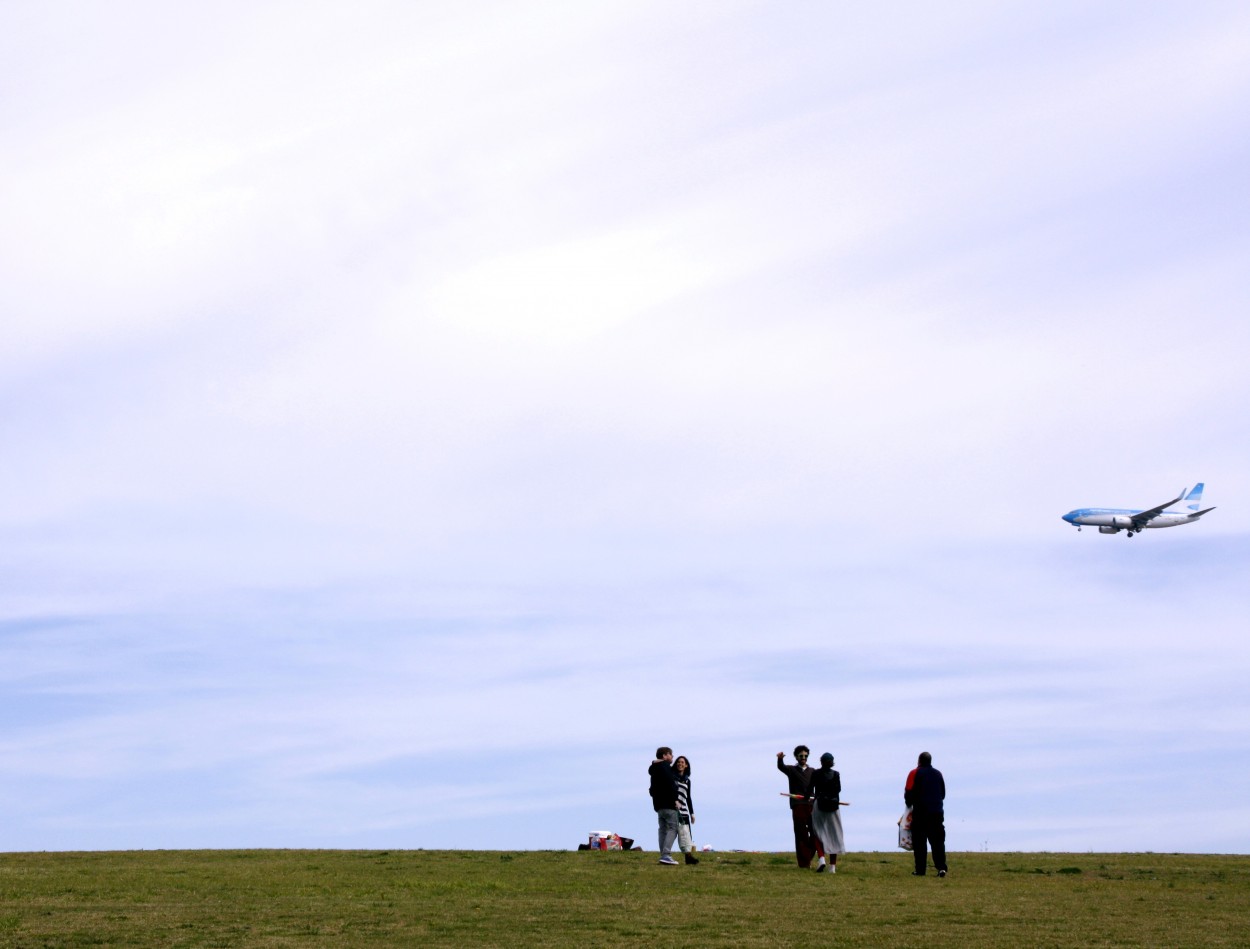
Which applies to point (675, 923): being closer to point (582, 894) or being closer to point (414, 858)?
point (582, 894)

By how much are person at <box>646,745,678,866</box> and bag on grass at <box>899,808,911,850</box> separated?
14.8 ft

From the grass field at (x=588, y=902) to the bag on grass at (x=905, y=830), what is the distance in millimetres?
728

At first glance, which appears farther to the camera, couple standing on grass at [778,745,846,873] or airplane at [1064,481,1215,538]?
airplane at [1064,481,1215,538]

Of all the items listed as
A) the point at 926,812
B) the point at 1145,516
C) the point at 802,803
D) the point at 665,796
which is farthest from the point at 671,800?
the point at 1145,516

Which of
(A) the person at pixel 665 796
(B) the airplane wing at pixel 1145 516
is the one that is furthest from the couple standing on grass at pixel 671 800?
(B) the airplane wing at pixel 1145 516

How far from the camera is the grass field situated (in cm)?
1966

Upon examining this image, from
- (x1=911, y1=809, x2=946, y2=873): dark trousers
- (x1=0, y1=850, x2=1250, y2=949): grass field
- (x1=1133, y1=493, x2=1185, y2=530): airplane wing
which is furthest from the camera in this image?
(x1=1133, y1=493, x2=1185, y2=530): airplane wing

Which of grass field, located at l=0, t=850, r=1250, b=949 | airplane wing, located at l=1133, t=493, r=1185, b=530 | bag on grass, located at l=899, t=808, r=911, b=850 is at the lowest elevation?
grass field, located at l=0, t=850, r=1250, b=949

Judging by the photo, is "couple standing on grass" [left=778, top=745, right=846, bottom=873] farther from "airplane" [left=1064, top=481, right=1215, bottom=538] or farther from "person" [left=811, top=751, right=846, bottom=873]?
"airplane" [left=1064, top=481, right=1215, bottom=538]

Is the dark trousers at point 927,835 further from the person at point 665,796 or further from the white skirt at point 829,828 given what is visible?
the person at point 665,796

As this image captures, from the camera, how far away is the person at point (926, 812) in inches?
1171

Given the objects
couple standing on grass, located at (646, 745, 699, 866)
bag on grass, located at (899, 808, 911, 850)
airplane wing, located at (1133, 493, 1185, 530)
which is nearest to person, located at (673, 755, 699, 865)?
couple standing on grass, located at (646, 745, 699, 866)

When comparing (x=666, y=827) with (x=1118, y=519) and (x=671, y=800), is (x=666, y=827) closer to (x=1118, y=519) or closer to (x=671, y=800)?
(x=671, y=800)

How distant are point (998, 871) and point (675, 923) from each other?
12615mm
